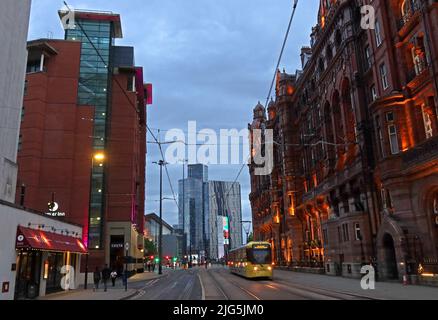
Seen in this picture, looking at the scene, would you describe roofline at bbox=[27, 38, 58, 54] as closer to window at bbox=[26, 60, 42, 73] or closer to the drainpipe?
window at bbox=[26, 60, 42, 73]

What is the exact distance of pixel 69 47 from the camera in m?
53.8

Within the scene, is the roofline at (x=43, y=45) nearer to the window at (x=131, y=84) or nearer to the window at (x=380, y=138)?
the window at (x=131, y=84)

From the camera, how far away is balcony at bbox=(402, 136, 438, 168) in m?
25.8

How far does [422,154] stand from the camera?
27031mm

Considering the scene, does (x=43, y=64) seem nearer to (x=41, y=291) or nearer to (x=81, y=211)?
(x=81, y=211)

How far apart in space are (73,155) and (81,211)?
7.39m

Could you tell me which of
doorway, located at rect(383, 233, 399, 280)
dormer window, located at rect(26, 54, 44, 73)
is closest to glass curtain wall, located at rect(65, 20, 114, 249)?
dormer window, located at rect(26, 54, 44, 73)

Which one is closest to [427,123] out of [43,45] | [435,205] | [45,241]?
[435,205]

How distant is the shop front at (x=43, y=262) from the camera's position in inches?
871

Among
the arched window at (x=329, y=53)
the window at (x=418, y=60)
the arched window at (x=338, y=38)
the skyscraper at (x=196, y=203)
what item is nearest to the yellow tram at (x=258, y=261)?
the window at (x=418, y=60)

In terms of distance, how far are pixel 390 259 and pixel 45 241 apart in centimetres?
2479

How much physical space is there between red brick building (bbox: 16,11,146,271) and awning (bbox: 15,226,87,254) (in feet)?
53.1

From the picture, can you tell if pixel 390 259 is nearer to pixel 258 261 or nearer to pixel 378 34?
pixel 258 261
